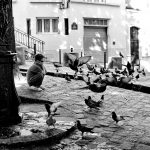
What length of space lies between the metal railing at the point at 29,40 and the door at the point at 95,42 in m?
3.45

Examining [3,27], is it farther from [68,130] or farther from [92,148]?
[92,148]

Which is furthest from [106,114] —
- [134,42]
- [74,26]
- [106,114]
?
[134,42]

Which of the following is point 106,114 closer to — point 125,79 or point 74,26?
point 125,79

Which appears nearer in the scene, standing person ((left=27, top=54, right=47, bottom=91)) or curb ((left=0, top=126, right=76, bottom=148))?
curb ((left=0, top=126, right=76, bottom=148))

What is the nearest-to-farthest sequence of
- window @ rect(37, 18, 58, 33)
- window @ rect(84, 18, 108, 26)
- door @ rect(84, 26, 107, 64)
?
1. window @ rect(37, 18, 58, 33)
2. window @ rect(84, 18, 108, 26)
3. door @ rect(84, 26, 107, 64)

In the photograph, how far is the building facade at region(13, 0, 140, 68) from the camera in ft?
65.1

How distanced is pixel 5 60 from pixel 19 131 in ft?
3.80

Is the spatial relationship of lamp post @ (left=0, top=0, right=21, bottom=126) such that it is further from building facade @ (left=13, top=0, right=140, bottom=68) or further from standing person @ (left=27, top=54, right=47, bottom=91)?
building facade @ (left=13, top=0, right=140, bottom=68)

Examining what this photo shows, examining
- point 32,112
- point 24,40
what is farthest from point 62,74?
point 24,40

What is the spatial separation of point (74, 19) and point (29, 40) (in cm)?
337

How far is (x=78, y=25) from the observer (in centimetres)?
2091

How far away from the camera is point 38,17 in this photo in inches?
792

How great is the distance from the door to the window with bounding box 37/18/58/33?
2.23 m

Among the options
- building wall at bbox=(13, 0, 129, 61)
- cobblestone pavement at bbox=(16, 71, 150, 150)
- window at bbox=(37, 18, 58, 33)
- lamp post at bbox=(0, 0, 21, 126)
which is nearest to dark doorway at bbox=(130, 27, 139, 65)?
building wall at bbox=(13, 0, 129, 61)
